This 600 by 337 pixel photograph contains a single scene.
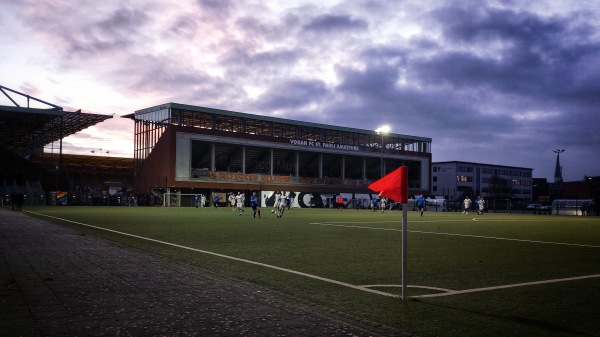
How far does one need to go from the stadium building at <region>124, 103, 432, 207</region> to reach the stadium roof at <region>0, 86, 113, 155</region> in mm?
11461

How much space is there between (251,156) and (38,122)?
3397cm

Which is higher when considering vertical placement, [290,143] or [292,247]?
[290,143]

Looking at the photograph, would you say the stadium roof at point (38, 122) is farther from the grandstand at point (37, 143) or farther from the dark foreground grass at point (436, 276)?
the dark foreground grass at point (436, 276)

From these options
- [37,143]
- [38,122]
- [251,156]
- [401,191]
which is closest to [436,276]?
[401,191]

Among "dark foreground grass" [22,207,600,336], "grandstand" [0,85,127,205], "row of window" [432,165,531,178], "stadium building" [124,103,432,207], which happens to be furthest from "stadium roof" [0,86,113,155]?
"row of window" [432,165,531,178]

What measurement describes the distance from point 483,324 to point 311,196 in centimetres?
7680

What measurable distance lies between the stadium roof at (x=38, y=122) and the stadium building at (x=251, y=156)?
11.5 m

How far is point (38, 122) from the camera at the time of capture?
59.8 m

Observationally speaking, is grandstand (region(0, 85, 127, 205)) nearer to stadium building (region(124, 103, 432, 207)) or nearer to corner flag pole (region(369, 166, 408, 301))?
stadium building (region(124, 103, 432, 207))

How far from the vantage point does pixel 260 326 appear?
5.35 metres

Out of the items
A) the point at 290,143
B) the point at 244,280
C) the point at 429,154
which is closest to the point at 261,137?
the point at 290,143

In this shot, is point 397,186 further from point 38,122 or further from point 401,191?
point 38,122

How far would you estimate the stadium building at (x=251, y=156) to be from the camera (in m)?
72.4

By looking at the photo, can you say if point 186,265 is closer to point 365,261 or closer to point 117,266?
point 117,266
